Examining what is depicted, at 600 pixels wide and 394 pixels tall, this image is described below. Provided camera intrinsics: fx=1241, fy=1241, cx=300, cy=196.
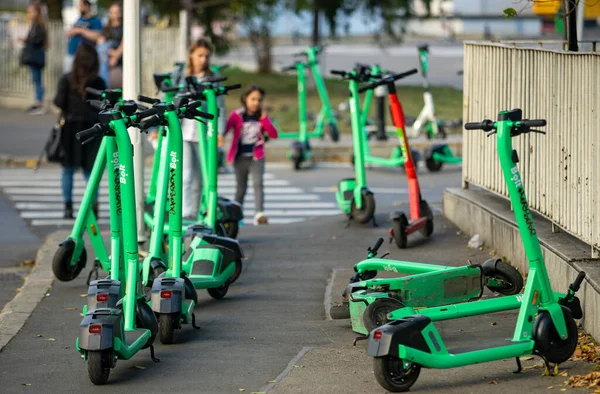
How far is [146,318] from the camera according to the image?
697cm

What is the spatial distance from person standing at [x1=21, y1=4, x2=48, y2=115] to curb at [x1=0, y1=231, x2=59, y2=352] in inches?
569

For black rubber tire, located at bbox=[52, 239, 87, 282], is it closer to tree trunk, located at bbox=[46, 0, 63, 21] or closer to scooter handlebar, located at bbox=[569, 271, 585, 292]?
scooter handlebar, located at bbox=[569, 271, 585, 292]

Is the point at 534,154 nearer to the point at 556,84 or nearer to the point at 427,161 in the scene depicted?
the point at 556,84

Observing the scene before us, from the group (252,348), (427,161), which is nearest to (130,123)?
(252,348)

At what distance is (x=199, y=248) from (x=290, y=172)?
32.4 feet

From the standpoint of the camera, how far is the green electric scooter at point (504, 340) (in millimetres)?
6035

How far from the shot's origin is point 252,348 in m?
Answer: 7.32

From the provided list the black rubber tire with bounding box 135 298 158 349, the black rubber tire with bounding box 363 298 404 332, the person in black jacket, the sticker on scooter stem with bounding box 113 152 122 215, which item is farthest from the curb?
the black rubber tire with bounding box 363 298 404 332

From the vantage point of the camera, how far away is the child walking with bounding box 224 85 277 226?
12.2 meters

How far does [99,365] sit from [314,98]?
866 inches

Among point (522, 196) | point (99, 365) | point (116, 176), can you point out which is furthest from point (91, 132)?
point (522, 196)

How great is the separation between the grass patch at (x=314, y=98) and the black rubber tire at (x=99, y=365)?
1582cm

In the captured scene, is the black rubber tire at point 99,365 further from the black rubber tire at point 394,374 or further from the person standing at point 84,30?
the person standing at point 84,30

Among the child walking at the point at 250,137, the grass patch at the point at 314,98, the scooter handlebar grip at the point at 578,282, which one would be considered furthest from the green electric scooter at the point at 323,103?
the scooter handlebar grip at the point at 578,282
